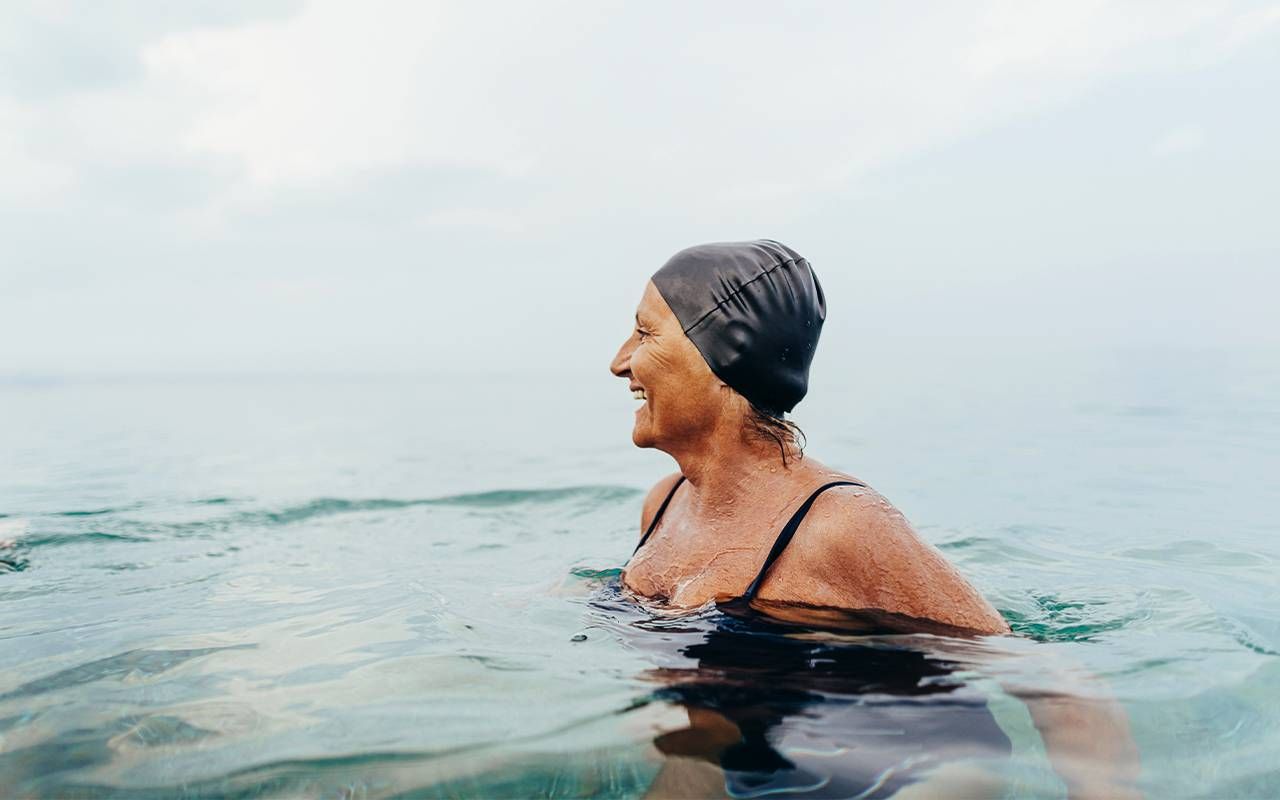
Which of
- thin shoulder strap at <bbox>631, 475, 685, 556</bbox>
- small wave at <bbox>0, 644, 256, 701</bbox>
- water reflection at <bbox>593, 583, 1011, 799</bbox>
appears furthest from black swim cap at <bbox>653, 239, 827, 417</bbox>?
small wave at <bbox>0, 644, 256, 701</bbox>

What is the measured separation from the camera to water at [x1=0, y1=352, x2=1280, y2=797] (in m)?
2.85

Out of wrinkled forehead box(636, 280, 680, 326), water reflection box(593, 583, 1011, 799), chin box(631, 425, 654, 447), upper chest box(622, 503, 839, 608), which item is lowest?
A: water reflection box(593, 583, 1011, 799)

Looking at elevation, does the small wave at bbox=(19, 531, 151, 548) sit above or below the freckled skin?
below

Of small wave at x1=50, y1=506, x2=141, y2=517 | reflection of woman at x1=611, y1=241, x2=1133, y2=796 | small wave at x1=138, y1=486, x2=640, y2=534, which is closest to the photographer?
reflection of woman at x1=611, y1=241, x2=1133, y2=796

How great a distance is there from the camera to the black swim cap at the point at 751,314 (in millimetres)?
3871

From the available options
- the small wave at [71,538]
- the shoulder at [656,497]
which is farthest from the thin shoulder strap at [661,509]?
the small wave at [71,538]

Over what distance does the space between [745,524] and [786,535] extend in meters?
0.32

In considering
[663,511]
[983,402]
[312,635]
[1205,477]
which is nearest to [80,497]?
[312,635]

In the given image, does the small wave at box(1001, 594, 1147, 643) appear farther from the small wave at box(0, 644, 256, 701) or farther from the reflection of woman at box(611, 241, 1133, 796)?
the small wave at box(0, 644, 256, 701)

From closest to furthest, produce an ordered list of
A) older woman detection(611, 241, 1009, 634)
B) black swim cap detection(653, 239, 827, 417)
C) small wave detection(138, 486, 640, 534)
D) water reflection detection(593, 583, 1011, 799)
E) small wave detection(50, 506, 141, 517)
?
1. water reflection detection(593, 583, 1011, 799)
2. older woman detection(611, 241, 1009, 634)
3. black swim cap detection(653, 239, 827, 417)
4. small wave detection(50, 506, 141, 517)
5. small wave detection(138, 486, 640, 534)

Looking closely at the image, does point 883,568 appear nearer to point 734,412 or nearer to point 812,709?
point 812,709

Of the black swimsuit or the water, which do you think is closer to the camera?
the water

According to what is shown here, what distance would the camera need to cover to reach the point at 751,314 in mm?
3879

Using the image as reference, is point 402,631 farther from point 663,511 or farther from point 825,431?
point 825,431
